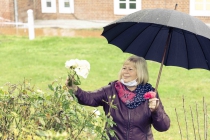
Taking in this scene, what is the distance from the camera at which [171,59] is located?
4.55m

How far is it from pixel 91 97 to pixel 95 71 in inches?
285

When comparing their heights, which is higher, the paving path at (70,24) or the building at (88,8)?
the building at (88,8)

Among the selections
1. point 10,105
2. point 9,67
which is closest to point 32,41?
point 9,67

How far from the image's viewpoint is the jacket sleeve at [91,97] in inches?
159

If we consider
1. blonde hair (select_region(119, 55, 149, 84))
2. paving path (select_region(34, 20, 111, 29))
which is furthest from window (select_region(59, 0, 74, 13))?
blonde hair (select_region(119, 55, 149, 84))

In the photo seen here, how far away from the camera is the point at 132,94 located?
164 inches

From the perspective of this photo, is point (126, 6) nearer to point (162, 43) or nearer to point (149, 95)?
point (162, 43)

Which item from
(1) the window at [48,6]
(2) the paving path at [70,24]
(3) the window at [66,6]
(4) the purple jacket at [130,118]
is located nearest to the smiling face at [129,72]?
(4) the purple jacket at [130,118]

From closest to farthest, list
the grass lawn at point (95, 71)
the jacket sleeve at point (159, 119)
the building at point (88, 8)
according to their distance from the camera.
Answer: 1. the jacket sleeve at point (159, 119)
2. the grass lawn at point (95, 71)
3. the building at point (88, 8)

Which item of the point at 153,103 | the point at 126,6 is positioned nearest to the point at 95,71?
the point at 153,103

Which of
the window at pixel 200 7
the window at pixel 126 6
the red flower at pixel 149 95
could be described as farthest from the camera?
the window at pixel 126 6

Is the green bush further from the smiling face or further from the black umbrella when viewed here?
the black umbrella

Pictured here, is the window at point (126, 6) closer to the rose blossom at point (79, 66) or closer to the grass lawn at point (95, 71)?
the grass lawn at point (95, 71)

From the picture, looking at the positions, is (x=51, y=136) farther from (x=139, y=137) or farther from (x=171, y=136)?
(x=171, y=136)
